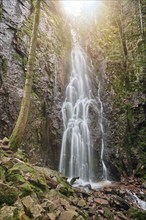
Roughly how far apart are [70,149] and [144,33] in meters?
10.8

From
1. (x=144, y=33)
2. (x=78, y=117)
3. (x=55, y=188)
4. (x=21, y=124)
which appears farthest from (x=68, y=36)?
(x=55, y=188)

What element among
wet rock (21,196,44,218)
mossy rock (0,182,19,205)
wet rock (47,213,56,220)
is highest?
mossy rock (0,182,19,205)

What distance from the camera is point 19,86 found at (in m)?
10.8

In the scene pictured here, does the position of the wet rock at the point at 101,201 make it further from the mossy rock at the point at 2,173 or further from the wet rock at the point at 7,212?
the wet rock at the point at 7,212

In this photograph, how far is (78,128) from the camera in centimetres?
1309

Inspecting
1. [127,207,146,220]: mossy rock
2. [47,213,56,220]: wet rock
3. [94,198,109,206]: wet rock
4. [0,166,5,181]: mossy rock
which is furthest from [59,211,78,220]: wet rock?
[127,207,146,220]: mossy rock

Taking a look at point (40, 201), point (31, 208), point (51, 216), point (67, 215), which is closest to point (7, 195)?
point (31, 208)

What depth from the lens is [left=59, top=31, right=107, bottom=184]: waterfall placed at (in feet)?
39.3

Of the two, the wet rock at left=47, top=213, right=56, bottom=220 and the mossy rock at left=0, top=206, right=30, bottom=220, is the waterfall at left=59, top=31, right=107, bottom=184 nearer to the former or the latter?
the wet rock at left=47, top=213, right=56, bottom=220

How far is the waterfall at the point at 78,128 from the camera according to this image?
1197 cm

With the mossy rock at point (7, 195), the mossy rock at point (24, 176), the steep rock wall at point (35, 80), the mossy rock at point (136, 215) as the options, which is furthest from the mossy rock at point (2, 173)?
the steep rock wall at point (35, 80)

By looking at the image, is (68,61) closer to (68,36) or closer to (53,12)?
(68,36)

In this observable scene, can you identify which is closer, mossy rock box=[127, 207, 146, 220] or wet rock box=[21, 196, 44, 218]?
wet rock box=[21, 196, 44, 218]

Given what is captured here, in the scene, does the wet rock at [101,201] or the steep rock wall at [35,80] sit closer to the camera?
the wet rock at [101,201]
